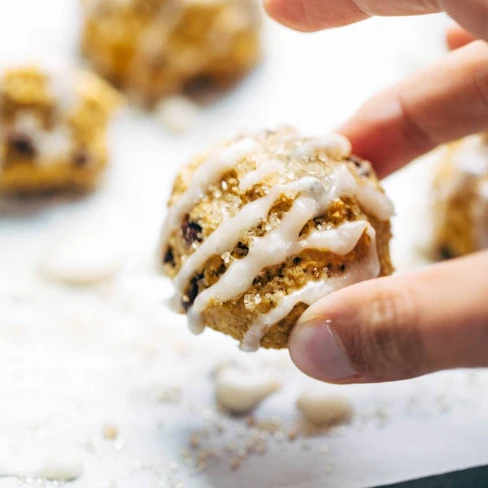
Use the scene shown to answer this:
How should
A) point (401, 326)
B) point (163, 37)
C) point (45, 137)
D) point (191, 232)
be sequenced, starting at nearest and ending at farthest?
point (401, 326), point (191, 232), point (45, 137), point (163, 37)

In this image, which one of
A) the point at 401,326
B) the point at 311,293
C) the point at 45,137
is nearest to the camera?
the point at 401,326

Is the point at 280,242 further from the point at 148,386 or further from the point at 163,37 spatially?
the point at 163,37

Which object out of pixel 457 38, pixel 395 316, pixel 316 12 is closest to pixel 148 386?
pixel 395 316

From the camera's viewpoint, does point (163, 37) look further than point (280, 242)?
Yes

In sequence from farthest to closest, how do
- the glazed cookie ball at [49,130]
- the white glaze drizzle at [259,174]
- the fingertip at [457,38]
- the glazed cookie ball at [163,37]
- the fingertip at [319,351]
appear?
the glazed cookie ball at [163,37]
the glazed cookie ball at [49,130]
the fingertip at [457,38]
the white glaze drizzle at [259,174]
the fingertip at [319,351]

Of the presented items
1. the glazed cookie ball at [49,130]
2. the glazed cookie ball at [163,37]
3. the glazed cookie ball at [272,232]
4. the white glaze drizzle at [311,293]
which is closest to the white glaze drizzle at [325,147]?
the glazed cookie ball at [272,232]

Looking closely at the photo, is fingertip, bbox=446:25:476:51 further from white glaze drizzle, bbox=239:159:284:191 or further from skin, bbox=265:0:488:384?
white glaze drizzle, bbox=239:159:284:191

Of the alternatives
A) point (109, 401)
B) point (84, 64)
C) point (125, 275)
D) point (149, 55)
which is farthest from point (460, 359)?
point (84, 64)

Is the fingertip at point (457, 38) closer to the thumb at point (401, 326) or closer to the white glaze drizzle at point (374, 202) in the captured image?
the white glaze drizzle at point (374, 202)
